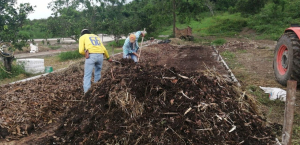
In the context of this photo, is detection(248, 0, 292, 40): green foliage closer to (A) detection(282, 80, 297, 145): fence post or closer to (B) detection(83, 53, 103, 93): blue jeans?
(B) detection(83, 53, 103, 93): blue jeans

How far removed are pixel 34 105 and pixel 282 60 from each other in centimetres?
594

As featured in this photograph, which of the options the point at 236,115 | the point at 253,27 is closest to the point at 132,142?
the point at 236,115

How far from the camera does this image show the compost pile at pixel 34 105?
4.47 metres

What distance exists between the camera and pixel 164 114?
357 cm

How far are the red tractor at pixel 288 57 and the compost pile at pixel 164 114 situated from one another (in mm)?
1957

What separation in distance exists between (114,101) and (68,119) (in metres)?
0.97

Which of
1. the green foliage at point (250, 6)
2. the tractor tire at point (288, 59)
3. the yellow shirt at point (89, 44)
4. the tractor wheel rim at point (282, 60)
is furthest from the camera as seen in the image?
the green foliage at point (250, 6)

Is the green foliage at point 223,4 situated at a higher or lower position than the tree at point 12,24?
higher

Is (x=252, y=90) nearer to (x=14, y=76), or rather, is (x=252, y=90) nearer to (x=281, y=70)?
(x=281, y=70)

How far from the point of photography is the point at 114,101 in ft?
13.1

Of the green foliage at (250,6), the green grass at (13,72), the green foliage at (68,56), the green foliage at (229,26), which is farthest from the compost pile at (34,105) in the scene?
the green foliage at (250,6)

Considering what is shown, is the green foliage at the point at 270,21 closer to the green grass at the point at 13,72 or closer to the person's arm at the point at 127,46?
the person's arm at the point at 127,46

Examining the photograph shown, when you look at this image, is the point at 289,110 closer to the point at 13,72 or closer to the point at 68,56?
the point at 13,72

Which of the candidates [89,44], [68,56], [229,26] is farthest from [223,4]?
[89,44]
